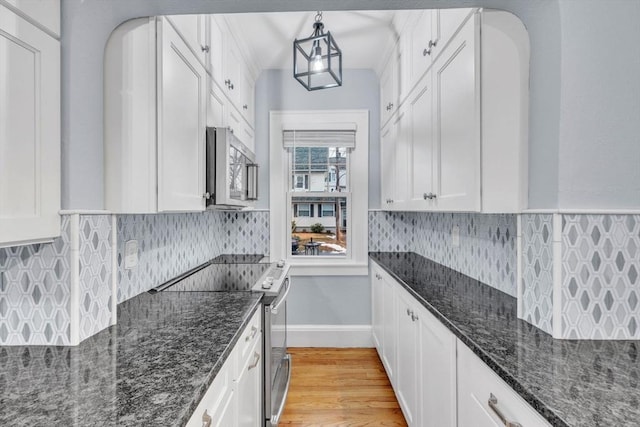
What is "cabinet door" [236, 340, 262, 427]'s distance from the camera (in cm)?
132

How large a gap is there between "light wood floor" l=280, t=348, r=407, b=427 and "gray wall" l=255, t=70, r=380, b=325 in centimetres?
33

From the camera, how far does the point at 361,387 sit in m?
2.51

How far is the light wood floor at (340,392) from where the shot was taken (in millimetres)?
2141

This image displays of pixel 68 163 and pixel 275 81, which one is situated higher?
pixel 275 81

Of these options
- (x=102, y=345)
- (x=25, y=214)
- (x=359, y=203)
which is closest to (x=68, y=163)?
(x=25, y=214)

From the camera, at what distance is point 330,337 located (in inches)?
129

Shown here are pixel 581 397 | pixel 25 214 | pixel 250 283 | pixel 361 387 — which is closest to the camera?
pixel 581 397

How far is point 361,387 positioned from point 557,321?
178cm

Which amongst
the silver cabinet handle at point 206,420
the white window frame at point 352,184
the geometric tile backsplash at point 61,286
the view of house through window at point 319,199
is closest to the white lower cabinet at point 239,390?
the silver cabinet handle at point 206,420

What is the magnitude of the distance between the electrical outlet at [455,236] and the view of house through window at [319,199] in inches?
47.5

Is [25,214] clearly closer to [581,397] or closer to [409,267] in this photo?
[581,397]

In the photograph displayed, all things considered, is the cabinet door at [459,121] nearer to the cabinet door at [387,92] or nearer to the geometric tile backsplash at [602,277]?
the geometric tile backsplash at [602,277]

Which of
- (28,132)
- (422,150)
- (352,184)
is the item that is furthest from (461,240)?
(28,132)

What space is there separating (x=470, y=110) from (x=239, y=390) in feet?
4.67
